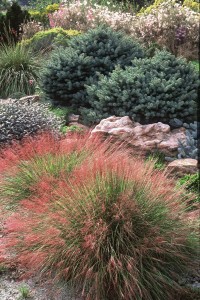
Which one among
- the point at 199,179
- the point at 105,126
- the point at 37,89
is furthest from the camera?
the point at 37,89

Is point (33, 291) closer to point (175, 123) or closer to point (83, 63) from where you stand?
point (175, 123)

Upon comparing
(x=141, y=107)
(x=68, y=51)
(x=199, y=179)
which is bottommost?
(x=199, y=179)

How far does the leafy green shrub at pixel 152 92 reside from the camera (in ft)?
21.8

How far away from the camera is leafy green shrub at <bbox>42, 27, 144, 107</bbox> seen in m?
7.92

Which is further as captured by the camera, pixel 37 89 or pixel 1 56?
pixel 1 56

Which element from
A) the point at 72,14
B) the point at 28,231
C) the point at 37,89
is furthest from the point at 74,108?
the point at 72,14

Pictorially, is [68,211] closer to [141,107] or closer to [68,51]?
[141,107]

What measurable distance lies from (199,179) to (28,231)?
1.98 metres

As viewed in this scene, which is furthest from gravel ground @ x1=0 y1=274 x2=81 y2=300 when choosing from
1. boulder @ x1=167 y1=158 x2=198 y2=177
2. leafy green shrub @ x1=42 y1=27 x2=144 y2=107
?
leafy green shrub @ x1=42 y1=27 x2=144 y2=107

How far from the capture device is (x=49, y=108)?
8.20m

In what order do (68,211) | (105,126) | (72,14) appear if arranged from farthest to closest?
(72,14)
(105,126)
(68,211)

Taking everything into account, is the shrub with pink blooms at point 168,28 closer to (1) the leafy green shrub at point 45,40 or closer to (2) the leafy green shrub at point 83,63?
(1) the leafy green shrub at point 45,40

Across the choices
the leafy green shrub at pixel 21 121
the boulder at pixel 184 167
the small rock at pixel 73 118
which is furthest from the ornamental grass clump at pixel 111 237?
the small rock at pixel 73 118

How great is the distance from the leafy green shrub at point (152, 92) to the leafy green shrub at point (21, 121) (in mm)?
737
